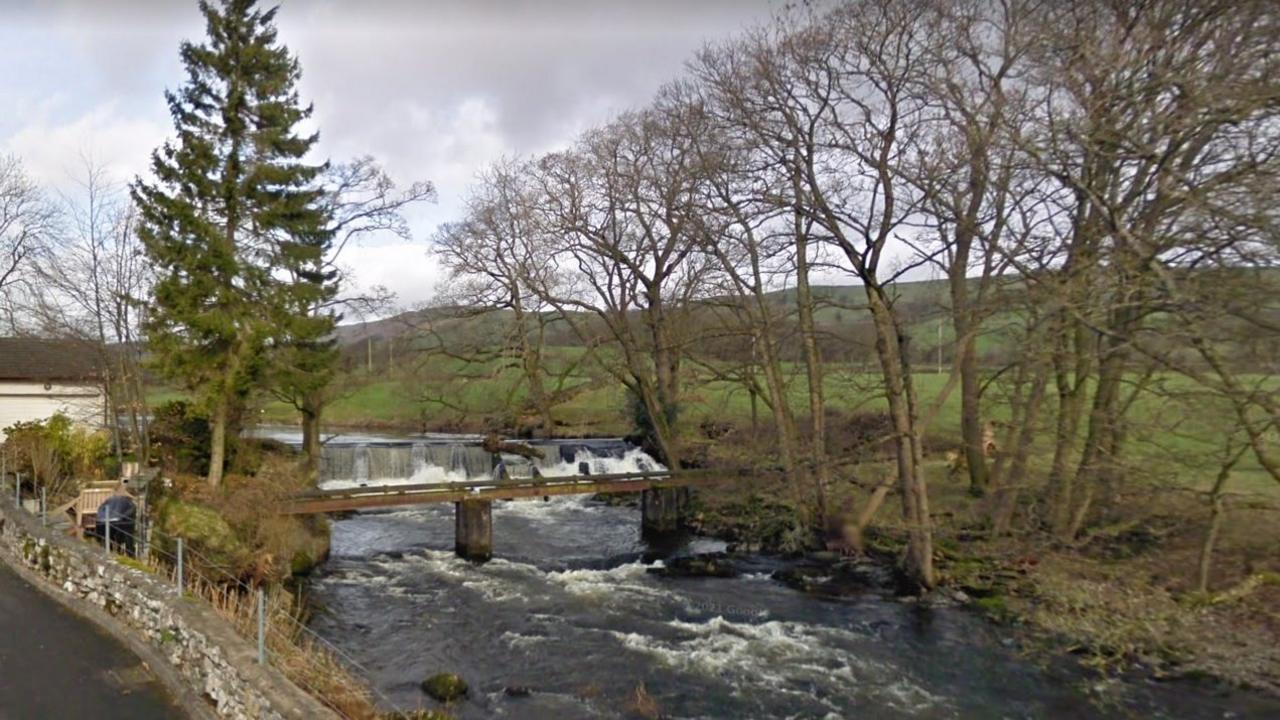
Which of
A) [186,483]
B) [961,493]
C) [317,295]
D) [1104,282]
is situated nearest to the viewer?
[1104,282]

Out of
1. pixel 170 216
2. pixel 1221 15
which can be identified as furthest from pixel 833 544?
pixel 170 216

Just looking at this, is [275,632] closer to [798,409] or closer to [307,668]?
[307,668]

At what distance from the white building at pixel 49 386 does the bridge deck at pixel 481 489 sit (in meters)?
10.7

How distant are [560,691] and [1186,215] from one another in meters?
11.0

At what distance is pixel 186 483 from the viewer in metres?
19.0

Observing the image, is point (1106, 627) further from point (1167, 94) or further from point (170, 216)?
point (170, 216)

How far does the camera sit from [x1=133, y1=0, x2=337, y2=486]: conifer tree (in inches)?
728

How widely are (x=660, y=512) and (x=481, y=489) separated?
5673 millimetres

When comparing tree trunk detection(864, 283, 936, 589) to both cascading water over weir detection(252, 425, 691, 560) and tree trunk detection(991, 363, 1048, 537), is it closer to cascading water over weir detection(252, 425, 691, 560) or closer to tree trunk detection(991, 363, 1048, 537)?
tree trunk detection(991, 363, 1048, 537)

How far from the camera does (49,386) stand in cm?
2586

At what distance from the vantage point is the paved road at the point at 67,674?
8484mm

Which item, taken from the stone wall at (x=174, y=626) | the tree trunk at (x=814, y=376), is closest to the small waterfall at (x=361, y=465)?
the stone wall at (x=174, y=626)

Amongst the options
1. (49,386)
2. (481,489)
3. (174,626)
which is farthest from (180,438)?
(174,626)

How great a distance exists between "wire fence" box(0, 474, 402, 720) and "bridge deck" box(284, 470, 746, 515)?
9.18ft
